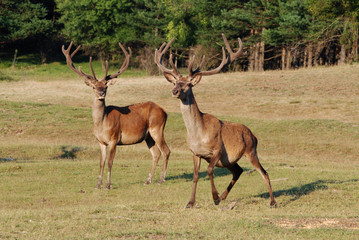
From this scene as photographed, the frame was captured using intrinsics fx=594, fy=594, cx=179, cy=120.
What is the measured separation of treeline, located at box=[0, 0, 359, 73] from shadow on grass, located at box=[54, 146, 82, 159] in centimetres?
2765

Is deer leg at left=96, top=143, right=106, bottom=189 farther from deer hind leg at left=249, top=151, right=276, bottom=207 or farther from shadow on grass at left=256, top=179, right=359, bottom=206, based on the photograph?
deer hind leg at left=249, top=151, right=276, bottom=207

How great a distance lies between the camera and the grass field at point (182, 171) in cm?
920

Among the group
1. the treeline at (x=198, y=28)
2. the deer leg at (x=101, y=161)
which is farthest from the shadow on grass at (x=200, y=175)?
the treeline at (x=198, y=28)

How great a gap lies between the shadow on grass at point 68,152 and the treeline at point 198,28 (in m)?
27.6

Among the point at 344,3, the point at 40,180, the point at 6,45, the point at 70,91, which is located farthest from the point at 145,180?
the point at 6,45

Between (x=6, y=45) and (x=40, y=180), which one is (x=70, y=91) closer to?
(x=40, y=180)

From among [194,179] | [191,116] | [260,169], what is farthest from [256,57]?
[194,179]

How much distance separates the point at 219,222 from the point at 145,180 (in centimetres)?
698

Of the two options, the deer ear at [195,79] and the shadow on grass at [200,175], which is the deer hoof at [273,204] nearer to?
the deer ear at [195,79]

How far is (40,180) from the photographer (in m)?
15.5

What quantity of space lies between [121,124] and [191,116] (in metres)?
4.51

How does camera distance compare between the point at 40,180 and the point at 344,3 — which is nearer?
the point at 40,180

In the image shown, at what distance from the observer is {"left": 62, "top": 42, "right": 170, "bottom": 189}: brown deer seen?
1509cm

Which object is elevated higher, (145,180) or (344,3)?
(344,3)
